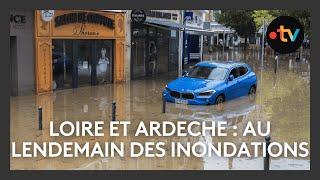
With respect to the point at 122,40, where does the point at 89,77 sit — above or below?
below

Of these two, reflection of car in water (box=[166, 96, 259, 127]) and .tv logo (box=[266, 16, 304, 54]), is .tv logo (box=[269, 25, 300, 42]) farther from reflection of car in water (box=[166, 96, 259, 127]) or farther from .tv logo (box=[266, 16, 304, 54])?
reflection of car in water (box=[166, 96, 259, 127])

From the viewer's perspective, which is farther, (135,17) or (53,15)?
(135,17)

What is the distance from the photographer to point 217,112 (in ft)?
53.6

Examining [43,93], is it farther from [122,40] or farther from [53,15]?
[122,40]

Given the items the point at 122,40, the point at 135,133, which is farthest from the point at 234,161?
the point at 122,40

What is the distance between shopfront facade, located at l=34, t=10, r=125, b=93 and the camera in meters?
20.2

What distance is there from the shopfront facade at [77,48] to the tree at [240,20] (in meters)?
38.7

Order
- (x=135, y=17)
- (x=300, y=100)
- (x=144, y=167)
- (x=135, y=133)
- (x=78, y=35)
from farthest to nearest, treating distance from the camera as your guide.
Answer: (x=135, y=17) → (x=78, y=35) → (x=300, y=100) → (x=135, y=133) → (x=144, y=167)

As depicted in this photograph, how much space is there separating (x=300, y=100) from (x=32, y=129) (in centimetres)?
1074

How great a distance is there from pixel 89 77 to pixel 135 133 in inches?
429

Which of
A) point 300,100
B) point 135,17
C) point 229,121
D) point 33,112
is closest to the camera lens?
point 229,121

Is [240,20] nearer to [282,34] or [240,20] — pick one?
Answer: [240,20]

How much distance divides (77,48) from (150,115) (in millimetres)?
7870

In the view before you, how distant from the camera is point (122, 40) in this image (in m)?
25.1
